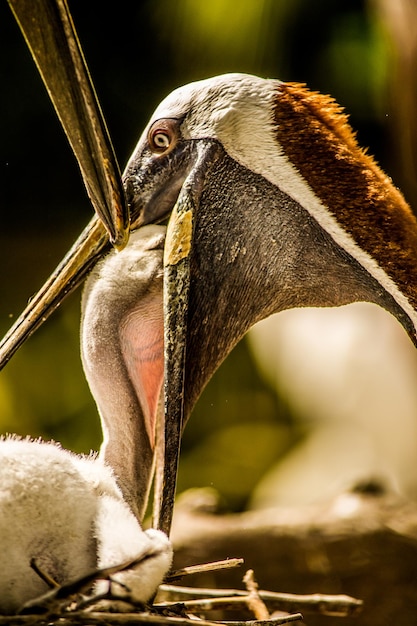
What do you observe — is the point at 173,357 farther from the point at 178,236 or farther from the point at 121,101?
the point at 121,101

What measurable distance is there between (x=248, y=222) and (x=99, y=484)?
424 mm

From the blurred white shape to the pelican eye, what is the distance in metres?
0.90

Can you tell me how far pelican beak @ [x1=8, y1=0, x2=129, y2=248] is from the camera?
0.88 m

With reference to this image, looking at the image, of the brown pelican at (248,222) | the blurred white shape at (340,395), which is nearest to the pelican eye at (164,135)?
the brown pelican at (248,222)

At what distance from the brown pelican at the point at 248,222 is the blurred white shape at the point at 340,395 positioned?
739 mm

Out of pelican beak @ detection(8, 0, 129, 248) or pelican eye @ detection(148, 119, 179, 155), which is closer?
pelican beak @ detection(8, 0, 129, 248)

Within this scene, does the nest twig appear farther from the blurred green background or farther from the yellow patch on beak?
the blurred green background

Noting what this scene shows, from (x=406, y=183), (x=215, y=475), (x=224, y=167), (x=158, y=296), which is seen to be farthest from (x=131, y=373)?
(x=215, y=475)

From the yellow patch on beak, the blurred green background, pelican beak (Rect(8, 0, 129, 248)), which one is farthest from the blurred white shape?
pelican beak (Rect(8, 0, 129, 248))

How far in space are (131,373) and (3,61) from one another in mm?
865

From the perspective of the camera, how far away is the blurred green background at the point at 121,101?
1.75 meters

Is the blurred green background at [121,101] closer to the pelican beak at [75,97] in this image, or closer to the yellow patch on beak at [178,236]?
the yellow patch on beak at [178,236]

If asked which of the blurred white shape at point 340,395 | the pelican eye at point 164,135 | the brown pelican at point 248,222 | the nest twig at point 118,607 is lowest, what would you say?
the blurred white shape at point 340,395

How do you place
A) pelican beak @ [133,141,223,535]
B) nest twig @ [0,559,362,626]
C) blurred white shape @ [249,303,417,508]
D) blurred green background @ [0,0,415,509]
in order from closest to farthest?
nest twig @ [0,559,362,626], pelican beak @ [133,141,223,535], blurred green background @ [0,0,415,509], blurred white shape @ [249,303,417,508]
